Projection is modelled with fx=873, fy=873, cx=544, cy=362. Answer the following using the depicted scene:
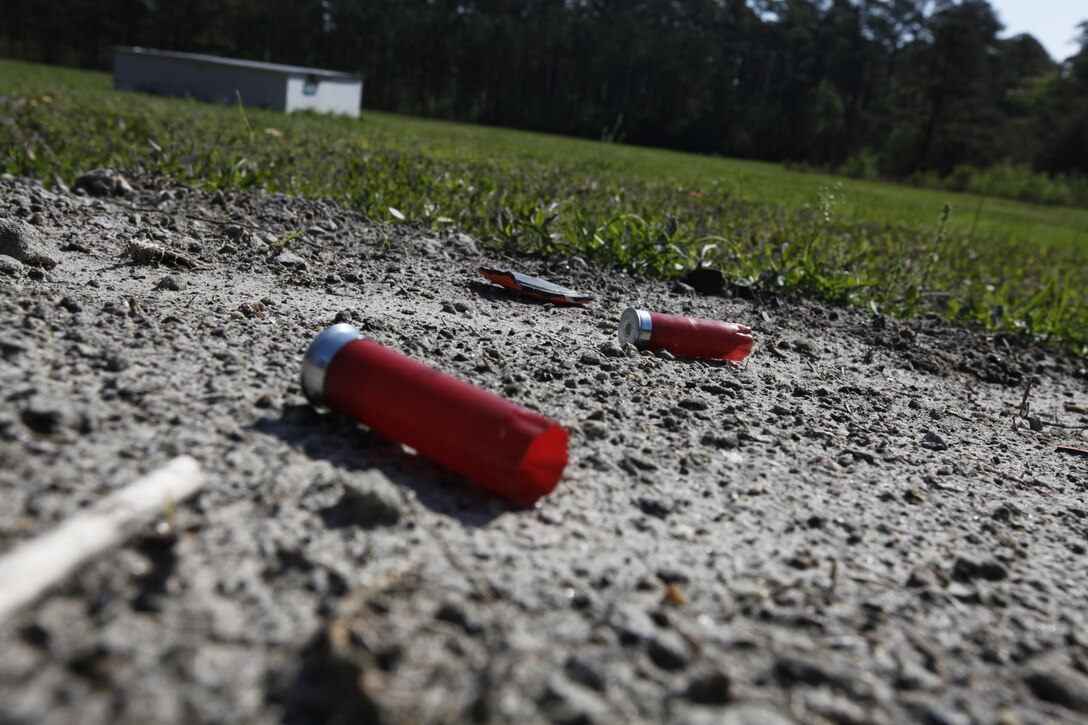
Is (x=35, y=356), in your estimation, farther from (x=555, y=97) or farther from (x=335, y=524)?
(x=555, y=97)

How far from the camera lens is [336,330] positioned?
1.79 meters

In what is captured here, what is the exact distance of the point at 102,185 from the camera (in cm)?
372

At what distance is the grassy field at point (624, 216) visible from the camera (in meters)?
3.98

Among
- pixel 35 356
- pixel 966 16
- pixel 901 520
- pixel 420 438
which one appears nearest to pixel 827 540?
pixel 901 520

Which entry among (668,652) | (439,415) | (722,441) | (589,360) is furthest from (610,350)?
(668,652)

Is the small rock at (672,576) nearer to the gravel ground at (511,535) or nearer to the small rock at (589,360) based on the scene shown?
the gravel ground at (511,535)

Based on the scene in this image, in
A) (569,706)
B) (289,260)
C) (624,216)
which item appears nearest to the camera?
(569,706)

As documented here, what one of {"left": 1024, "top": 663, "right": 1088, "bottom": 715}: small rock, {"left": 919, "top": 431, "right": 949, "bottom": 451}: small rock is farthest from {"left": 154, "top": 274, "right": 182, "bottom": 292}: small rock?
{"left": 1024, "top": 663, "right": 1088, "bottom": 715}: small rock

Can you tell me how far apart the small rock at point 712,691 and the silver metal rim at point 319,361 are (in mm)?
952

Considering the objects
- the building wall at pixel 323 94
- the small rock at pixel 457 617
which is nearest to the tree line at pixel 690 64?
the building wall at pixel 323 94

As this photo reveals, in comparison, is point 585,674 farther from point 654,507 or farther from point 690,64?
point 690,64

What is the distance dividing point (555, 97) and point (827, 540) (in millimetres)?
45804

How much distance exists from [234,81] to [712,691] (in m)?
18.8

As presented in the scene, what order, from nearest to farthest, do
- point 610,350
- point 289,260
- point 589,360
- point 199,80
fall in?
point 589,360, point 610,350, point 289,260, point 199,80
